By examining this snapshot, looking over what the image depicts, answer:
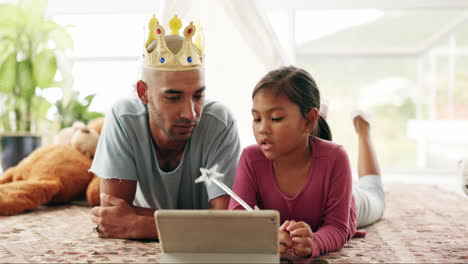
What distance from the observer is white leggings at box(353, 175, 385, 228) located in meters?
1.76

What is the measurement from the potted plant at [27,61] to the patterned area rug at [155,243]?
125 cm

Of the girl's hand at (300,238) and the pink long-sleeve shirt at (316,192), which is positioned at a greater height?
the pink long-sleeve shirt at (316,192)

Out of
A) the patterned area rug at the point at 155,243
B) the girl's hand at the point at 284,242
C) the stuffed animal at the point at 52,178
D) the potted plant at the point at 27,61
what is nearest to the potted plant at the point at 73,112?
the potted plant at the point at 27,61

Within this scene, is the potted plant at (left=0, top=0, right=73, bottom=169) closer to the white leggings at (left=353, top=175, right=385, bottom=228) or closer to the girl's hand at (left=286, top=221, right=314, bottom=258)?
the white leggings at (left=353, top=175, right=385, bottom=228)

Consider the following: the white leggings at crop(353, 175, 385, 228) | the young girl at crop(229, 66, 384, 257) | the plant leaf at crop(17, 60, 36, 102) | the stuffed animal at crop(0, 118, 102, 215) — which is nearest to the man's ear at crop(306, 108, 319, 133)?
the young girl at crop(229, 66, 384, 257)

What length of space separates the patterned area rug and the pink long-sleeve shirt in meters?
0.08

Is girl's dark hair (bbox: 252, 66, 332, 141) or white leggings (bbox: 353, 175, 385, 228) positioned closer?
girl's dark hair (bbox: 252, 66, 332, 141)

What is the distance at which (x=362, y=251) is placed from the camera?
4.47 ft

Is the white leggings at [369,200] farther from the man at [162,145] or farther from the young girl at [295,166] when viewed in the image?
the man at [162,145]

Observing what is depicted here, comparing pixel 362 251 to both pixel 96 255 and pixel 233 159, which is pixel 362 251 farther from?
pixel 96 255

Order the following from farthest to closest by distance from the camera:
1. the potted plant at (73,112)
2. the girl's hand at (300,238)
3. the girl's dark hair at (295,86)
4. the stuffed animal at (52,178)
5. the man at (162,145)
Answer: the potted plant at (73,112)
the stuffed animal at (52,178)
the man at (162,145)
the girl's dark hair at (295,86)
the girl's hand at (300,238)

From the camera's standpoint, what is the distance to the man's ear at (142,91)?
60.7 inches

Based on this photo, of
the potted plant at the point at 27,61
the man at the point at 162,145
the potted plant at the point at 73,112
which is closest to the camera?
the man at the point at 162,145

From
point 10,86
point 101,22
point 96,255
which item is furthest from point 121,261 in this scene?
point 101,22
